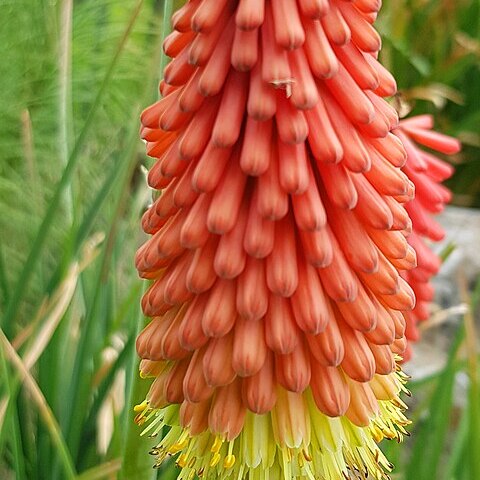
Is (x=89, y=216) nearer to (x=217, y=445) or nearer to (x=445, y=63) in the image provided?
(x=217, y=445)

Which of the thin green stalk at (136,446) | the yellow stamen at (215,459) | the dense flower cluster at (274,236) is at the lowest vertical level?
the thin green stalk at (136,446)

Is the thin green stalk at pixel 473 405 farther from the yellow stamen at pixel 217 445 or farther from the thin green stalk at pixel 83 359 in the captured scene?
the thin green stalk at pixel 83 359

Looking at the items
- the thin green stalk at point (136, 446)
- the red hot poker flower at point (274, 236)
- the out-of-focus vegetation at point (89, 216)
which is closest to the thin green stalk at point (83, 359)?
the out-of-focus vegetation at point (89, 216)

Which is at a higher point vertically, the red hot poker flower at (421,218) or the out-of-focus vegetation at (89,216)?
the red hot poker flower at (421,218)

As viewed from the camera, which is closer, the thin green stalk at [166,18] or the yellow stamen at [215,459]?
the yellow stamen at [215,459]

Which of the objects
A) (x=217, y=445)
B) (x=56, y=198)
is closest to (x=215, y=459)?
(x=217, y=445)

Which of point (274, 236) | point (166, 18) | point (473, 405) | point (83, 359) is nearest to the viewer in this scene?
point (274, 236)

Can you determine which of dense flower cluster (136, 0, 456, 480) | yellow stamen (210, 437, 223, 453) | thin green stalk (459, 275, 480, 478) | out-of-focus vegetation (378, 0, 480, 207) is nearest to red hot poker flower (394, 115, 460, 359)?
thin green stalk (459, 275, 480, 478)
